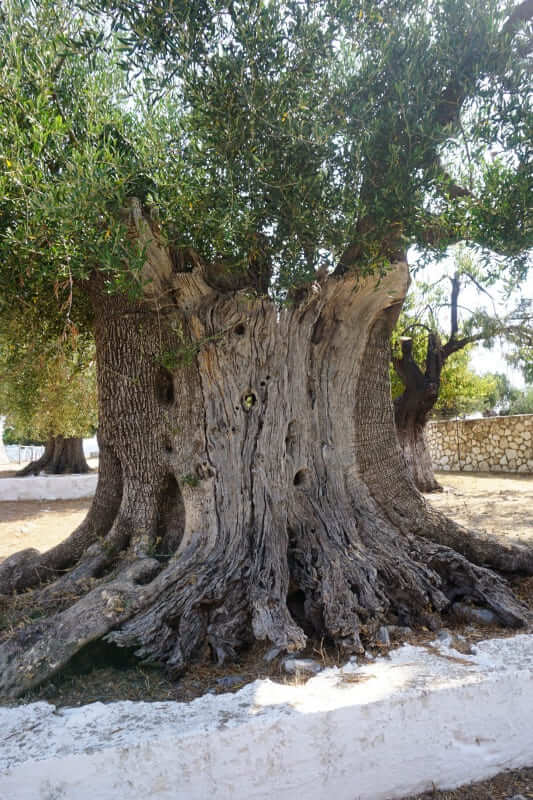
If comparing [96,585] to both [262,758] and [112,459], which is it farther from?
[262,758]

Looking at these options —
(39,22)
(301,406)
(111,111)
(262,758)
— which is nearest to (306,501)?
(301,406)

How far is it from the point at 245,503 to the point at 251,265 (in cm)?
218

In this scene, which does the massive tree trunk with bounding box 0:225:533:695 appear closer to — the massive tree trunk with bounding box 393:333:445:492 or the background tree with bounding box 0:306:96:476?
the background tree with bounding box 0:306:96:476

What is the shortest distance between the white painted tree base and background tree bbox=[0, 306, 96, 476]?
10.2 ft

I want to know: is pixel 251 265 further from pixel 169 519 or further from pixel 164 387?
pixel 169 519

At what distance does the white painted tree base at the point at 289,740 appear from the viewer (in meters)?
2.64

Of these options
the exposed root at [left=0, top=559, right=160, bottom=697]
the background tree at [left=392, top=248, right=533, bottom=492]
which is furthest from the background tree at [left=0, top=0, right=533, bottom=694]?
the background tree at [left=392, top=248, right=533, bottom=492]

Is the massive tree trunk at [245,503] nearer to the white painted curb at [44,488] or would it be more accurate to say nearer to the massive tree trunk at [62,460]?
the white painted curb at [44,488]

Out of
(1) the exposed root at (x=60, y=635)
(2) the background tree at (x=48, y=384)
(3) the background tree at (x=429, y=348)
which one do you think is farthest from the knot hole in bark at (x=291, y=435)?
(3) the background tree at (x=429, y=348)

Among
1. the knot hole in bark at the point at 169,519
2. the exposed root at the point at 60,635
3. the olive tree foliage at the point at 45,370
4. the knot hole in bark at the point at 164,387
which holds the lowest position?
the exposed root at the point at 60,635

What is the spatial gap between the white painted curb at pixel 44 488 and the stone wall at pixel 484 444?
1114 cm

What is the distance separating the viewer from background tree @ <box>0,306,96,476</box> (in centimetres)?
645

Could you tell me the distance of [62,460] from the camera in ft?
69.5

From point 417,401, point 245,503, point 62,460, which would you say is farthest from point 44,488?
point 245,503
